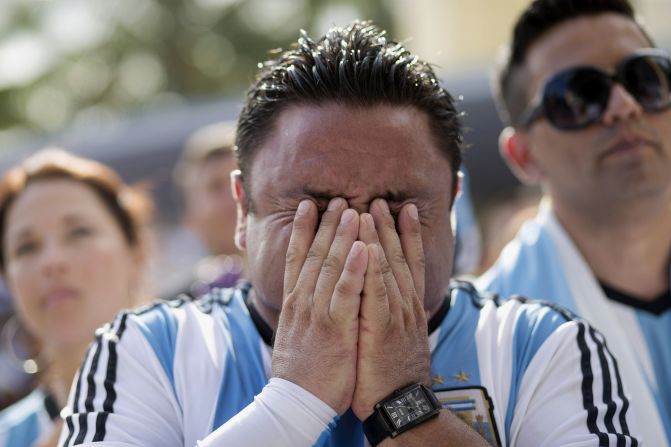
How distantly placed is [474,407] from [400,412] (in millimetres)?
249

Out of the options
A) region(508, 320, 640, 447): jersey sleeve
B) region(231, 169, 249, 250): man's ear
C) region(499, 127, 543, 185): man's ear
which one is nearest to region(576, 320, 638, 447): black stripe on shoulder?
region(508, 320, 640, 447): jersey sleeve

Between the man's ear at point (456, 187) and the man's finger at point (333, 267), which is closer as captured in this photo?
the man's finger at point (333, 267)

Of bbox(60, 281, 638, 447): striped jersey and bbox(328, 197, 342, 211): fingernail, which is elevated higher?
bbox(328, 197, 342, 211): fingernail

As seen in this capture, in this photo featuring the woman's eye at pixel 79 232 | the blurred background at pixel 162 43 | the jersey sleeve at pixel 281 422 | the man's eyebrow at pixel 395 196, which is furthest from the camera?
the blurred background at pixel 162 43

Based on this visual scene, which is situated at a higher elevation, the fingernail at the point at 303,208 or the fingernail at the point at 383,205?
the fingernail at the point at 303,208

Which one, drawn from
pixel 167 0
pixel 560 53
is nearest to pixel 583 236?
pixel 560 53

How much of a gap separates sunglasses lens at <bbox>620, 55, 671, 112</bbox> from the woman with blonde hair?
2.01 metres

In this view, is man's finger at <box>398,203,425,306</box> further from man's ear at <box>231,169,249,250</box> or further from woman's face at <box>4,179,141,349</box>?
woman's face at <box>4,179,141,349</box>

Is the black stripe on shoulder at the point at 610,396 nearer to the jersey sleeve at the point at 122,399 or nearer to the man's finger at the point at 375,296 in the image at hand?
the man's finger at the point at 375,296

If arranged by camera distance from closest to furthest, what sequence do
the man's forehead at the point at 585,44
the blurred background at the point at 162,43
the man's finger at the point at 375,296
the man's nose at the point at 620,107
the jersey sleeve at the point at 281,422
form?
1. the jersey sleeve at the point at 281,422
2. the man's finger at the point at 375,296
3. the man's nose at the point at 620,107
4. the man's forehead at the point at 585,44
5. the blurred background at the point at 162,43

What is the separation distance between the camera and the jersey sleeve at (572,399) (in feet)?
5.87

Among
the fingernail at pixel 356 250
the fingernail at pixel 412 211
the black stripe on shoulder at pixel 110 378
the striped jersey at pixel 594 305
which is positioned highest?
the fingernail at pixel 412 211

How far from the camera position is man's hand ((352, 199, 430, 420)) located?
5.69 ft

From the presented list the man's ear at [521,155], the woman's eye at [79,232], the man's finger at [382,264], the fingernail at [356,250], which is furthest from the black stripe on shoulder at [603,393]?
the woman's eye at [79,232]
